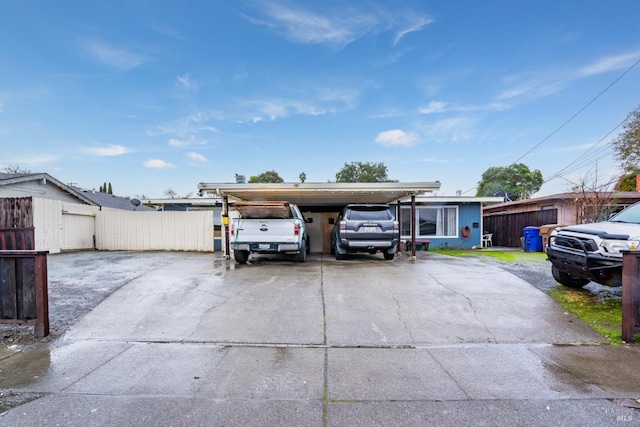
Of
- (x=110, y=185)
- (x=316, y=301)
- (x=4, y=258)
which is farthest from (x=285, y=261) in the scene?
(x=110, y=185)

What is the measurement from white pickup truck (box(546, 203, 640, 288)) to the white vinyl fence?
37.1ft

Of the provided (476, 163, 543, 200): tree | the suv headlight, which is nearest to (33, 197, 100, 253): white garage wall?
the suv headlight

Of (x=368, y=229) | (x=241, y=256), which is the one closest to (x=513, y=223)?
(x=368, y=229)

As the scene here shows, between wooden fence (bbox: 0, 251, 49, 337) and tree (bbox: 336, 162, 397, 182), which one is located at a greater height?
tree (bbox: 336, 162, 397, 182)

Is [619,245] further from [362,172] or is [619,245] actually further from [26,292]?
[362,172]

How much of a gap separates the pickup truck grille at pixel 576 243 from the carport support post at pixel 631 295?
3.62 feet

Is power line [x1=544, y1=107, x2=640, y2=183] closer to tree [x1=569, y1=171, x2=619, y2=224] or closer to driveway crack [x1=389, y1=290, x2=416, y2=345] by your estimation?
tree [x1=569, y1=171, x2=619, y2=224]

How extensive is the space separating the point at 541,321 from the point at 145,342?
567cm

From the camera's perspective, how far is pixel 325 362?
3.38 metres

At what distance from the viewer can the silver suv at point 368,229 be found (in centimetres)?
915

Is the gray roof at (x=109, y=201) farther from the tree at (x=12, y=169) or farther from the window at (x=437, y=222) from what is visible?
the window at (x=437, y=222)

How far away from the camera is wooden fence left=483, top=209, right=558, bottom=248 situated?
569 inches

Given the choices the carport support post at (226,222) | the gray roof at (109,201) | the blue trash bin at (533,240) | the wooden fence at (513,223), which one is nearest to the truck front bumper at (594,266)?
the blue trash bin at (533,240)

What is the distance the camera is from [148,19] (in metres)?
9.49
